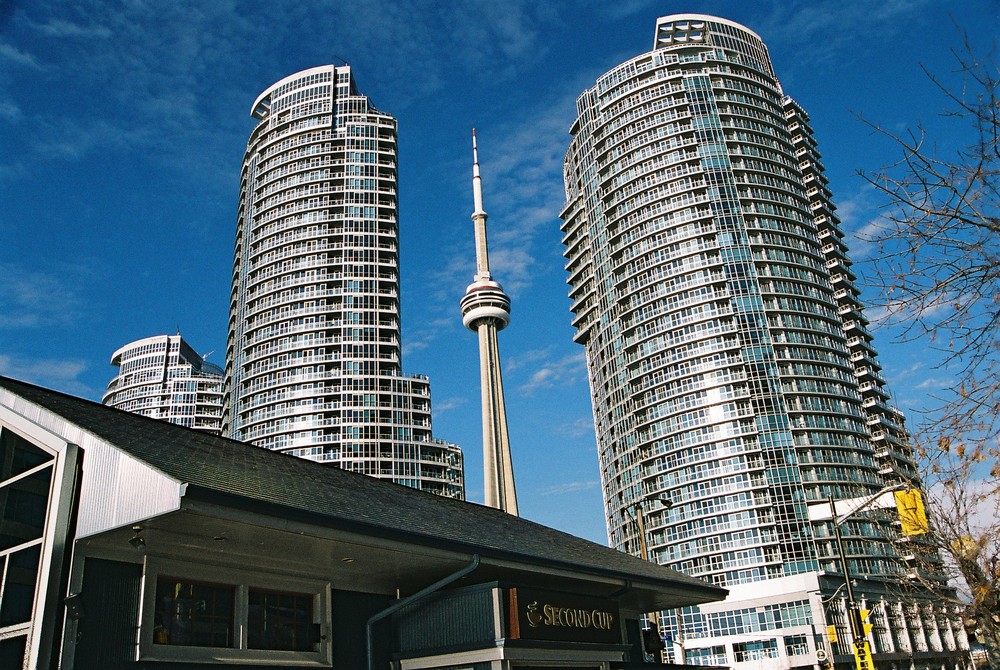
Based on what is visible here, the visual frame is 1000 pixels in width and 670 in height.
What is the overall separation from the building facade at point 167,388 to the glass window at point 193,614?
166 meters

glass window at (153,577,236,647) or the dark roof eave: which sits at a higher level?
the dark roof eave

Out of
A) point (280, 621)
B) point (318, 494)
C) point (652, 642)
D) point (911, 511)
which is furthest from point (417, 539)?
point (652, 642)

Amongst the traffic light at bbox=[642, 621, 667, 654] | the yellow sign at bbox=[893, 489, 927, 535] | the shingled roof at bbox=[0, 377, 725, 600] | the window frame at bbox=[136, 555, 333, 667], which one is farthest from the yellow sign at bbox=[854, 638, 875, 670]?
the window frame at bbox=[136, 555, 333, 667]

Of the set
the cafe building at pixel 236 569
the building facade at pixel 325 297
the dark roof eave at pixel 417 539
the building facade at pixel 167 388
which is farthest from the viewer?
the building facade at pixel 167 388

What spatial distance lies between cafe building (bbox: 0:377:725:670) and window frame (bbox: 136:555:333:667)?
3 cm

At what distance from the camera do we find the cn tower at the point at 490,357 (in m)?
113

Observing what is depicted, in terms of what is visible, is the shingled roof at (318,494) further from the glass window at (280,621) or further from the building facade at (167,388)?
the building facade at (167,388)

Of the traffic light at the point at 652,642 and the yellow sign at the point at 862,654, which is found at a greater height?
the traffic light at the point at 652,642

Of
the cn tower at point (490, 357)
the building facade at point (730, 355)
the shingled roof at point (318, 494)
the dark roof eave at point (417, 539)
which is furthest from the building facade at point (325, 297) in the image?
the dark roof eave at point (417, 539)

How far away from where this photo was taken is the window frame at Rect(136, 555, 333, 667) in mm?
14492

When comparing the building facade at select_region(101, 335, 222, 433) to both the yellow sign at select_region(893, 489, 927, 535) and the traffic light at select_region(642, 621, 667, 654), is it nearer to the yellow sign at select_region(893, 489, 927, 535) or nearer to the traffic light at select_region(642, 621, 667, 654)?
the traffic light at select_region(642, 621, 667, 654)

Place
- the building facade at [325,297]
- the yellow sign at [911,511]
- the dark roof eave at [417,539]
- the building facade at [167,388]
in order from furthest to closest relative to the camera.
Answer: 1. the building facade at [167,388]
2. the building facade at [325,297]
3. the yellow sign at [911,511]
4. the dark roof eave at [417,539]

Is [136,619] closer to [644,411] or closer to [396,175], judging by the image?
[644,411]

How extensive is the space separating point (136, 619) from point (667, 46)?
153318 millimetres
